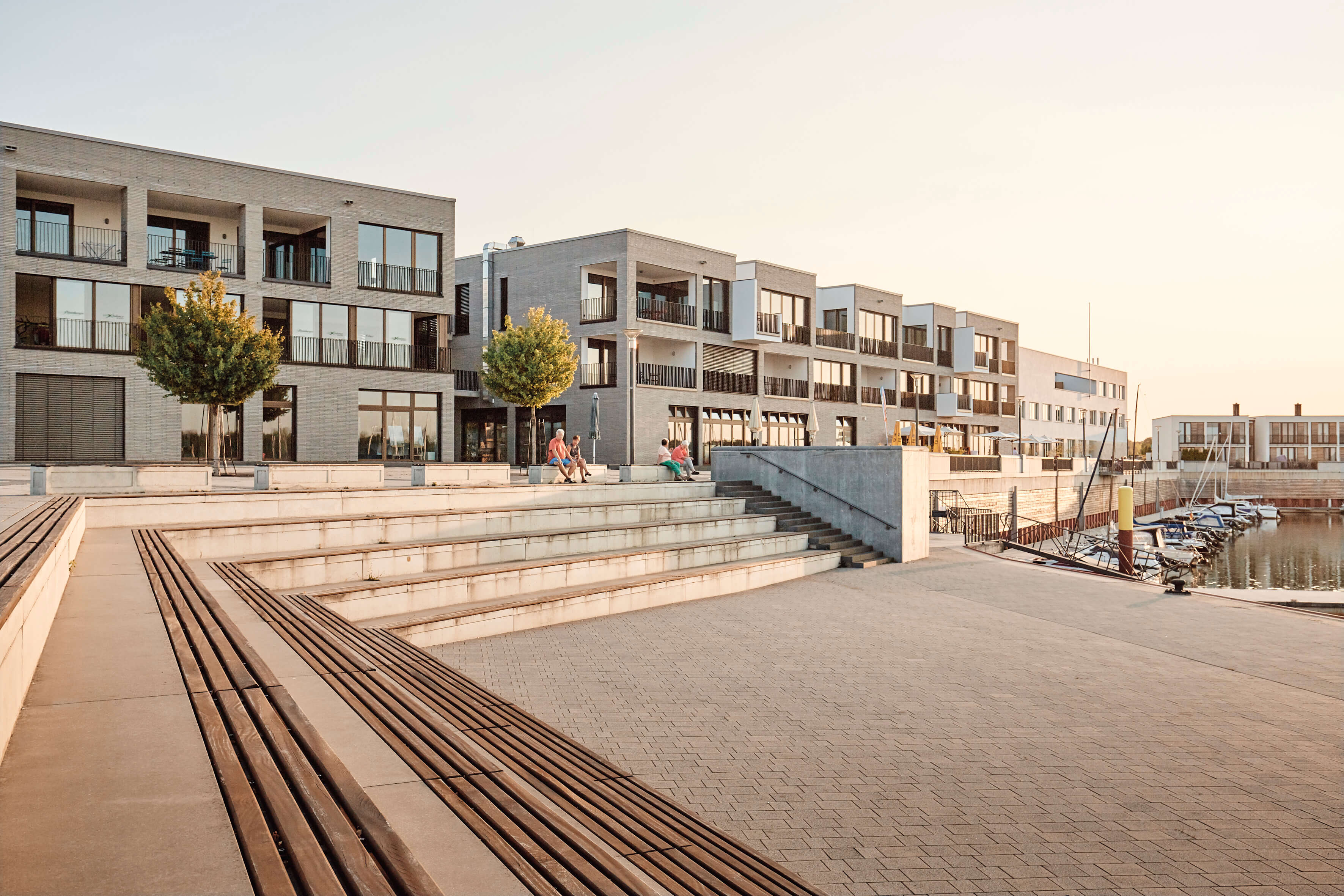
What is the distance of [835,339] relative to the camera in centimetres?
4684

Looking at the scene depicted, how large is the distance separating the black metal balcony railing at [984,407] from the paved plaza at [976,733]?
45.6 m

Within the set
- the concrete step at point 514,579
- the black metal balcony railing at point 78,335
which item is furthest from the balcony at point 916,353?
the black metal balcony railing at point 78,335

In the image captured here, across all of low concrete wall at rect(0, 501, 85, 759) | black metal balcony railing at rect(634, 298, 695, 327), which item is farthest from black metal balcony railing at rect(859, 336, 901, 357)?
low concrete wall at rect(0, 501, 85, 759)

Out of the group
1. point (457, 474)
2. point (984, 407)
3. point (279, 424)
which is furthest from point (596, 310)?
point (984, 407)

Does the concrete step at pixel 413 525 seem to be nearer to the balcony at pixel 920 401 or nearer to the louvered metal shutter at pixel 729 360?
the louvered metal shutter at pixel 729 360

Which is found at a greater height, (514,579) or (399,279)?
(399,279)

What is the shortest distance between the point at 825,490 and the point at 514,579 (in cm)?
1002

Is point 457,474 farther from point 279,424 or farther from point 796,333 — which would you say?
point 796,333

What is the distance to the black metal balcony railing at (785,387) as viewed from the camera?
4291 cm

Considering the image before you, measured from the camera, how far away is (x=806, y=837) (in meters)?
5.18

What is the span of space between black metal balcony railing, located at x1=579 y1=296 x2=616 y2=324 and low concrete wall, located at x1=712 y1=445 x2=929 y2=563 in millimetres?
17473

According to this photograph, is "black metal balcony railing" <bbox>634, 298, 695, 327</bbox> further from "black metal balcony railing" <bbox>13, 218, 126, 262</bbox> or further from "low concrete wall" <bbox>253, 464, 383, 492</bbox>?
"low concrete wall" <bbox>253, 464, 383, 492</bbox>

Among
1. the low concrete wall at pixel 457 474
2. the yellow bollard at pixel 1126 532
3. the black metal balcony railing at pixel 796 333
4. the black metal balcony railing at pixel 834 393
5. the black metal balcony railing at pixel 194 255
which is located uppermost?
the black metal balcony railing at pixel 194 255

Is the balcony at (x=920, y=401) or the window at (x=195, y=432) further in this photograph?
the balcony at (x=920, y=401)
